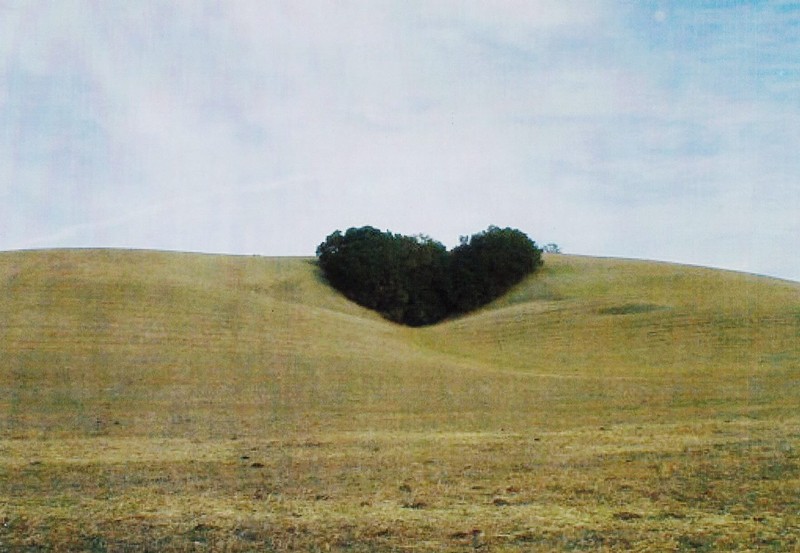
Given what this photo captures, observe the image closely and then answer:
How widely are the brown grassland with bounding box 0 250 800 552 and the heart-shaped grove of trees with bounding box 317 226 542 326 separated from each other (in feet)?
44.2

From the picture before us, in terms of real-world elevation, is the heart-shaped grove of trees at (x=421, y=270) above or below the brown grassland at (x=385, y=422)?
above

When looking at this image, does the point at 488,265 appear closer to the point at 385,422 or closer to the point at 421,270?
the point at 421,270

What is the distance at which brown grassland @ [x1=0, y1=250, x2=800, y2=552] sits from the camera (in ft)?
32.4

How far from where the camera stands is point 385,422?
21.9 m

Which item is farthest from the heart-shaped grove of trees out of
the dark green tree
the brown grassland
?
the brown grassland

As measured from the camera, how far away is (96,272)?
5431cm

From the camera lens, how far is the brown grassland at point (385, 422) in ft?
32.4

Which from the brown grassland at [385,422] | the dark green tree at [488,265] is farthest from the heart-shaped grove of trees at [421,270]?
the brown grassland at [385,422]

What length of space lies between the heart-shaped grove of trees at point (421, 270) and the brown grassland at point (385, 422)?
13.5m

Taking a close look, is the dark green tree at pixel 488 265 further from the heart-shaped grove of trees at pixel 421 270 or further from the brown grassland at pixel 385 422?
the brown grassland at pixel 385 422

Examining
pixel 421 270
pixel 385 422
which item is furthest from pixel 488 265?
pixel 385 422

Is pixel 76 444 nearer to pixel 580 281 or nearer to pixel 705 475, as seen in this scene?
pixel 705 475

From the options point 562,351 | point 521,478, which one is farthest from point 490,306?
point 521,478

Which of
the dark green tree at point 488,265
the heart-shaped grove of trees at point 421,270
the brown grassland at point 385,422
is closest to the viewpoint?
the brown grassland at point 385,422
